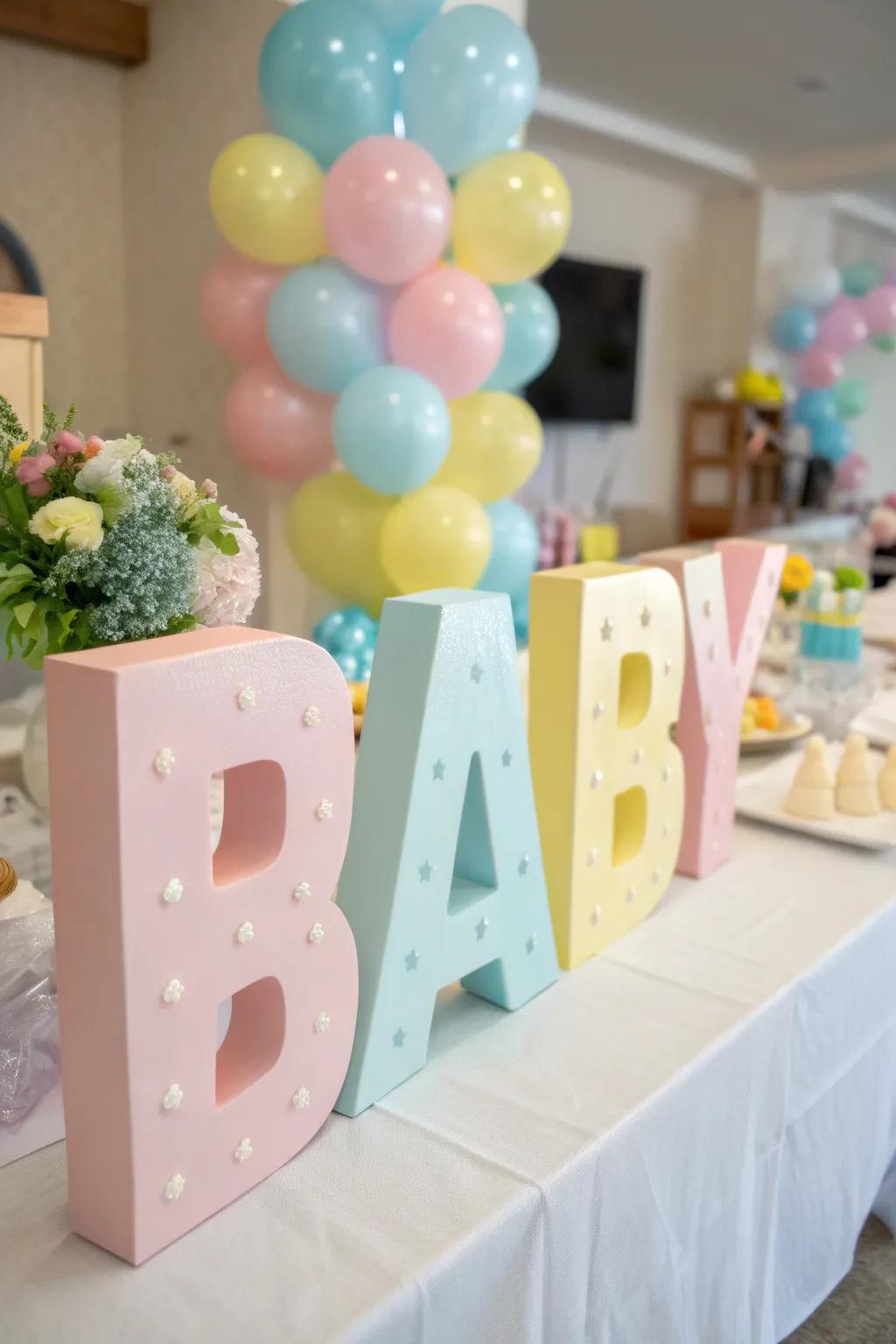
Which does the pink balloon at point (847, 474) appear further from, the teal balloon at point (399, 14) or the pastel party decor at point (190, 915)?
the pastel party decor at point (190, 915)

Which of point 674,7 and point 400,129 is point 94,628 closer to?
point 400,129

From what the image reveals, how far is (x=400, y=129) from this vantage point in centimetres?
303

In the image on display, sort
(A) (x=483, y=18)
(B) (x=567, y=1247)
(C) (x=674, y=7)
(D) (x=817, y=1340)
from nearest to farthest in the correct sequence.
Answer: (B) (x=567, y=1247) < (D) (x=817, y=1340) < (A) (x=483, y=18) < (C) (x=674, y=7)

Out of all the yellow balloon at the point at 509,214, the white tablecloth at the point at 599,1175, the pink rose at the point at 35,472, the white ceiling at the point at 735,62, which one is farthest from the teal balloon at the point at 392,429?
the white ceiling at the point at 735,62

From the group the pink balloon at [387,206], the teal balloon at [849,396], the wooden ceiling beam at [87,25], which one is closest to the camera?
the pink balloon at [387,206]

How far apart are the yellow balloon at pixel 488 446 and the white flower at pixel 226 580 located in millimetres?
2102

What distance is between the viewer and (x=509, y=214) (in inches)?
111

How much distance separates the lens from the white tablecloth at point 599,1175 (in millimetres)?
640

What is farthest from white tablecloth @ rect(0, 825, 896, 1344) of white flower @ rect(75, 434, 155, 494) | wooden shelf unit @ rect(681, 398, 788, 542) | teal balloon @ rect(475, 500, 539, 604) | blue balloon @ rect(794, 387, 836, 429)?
blue balloon @ rect(794, 387, 836, 429)

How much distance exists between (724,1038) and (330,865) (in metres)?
0.38

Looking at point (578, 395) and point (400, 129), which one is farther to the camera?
point (578, 395)

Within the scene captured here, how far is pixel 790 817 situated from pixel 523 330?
2120mm

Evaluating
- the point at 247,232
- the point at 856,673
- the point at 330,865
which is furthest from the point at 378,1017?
the point at 247,232

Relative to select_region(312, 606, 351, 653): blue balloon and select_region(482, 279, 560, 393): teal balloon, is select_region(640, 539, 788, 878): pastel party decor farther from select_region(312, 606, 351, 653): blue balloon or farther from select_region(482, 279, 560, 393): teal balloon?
select_region(482, 279, 560, 393): teal balloon
